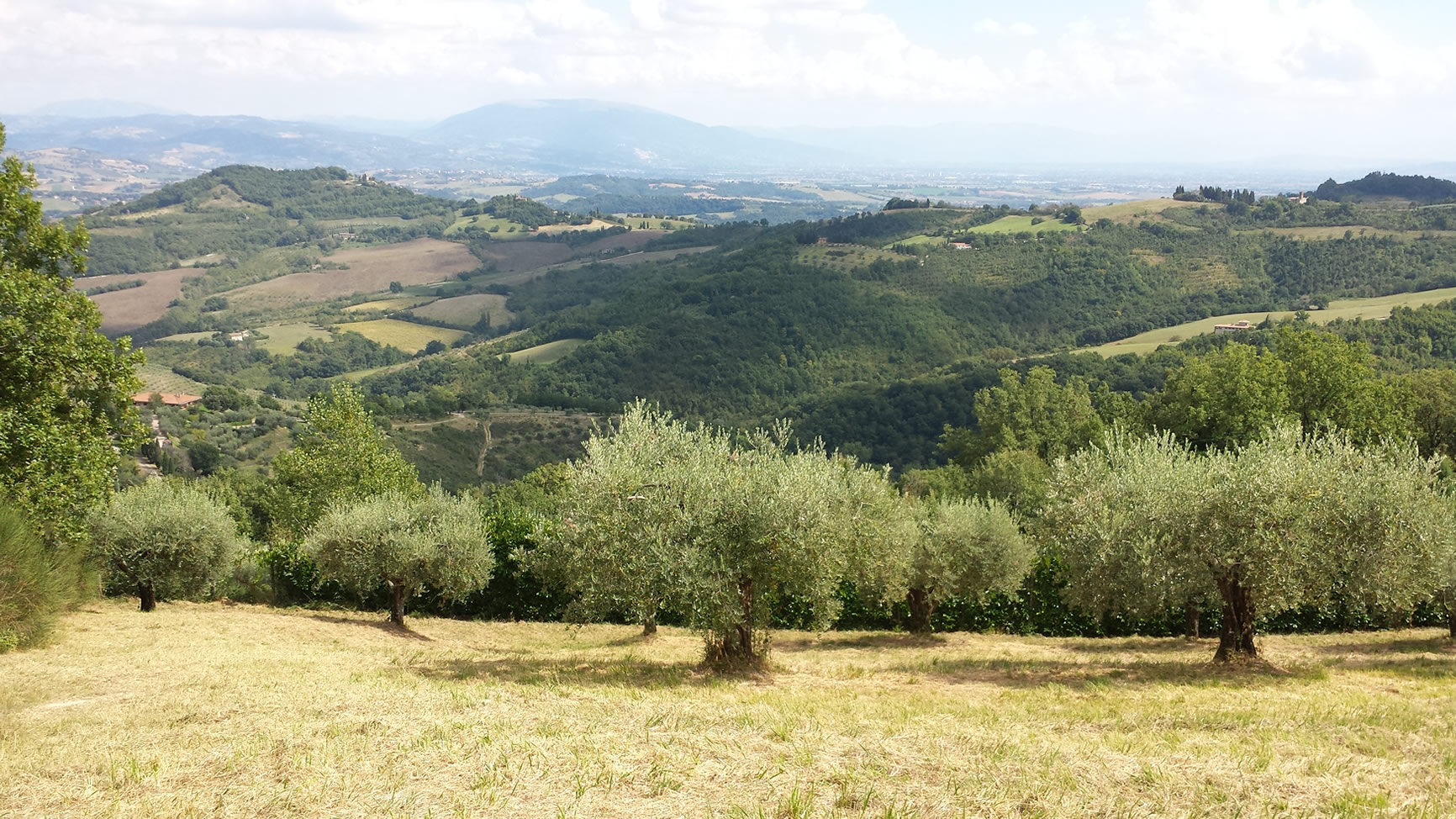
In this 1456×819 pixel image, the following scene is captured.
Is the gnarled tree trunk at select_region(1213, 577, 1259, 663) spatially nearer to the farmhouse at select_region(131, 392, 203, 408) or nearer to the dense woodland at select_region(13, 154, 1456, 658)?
the dense woodland at select_region(13, 154, 1456, 658)

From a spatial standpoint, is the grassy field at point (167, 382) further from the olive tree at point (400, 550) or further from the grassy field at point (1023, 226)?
the grassy field at point (1023, 226)

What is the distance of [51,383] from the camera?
19.6 m

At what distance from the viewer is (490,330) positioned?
159250 millimetres

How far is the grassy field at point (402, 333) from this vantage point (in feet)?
491

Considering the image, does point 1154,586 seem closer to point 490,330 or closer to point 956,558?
point 956,558

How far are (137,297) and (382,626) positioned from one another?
18388cm

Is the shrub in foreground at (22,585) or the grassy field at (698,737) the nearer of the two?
the grassy field at (698,737)

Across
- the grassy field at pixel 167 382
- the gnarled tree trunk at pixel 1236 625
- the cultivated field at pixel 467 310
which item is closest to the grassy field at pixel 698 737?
the gnarled tree trunk at pixel 1236 625

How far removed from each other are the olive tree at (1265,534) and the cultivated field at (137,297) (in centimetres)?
16668

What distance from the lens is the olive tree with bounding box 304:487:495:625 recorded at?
2373 centimetres

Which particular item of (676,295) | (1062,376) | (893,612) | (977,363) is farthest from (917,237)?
(893,612)

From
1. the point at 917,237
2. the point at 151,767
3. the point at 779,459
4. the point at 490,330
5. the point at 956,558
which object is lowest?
the point at 490,330

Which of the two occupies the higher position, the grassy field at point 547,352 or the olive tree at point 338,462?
the olive tree at point 338,462

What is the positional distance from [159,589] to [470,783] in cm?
2074
